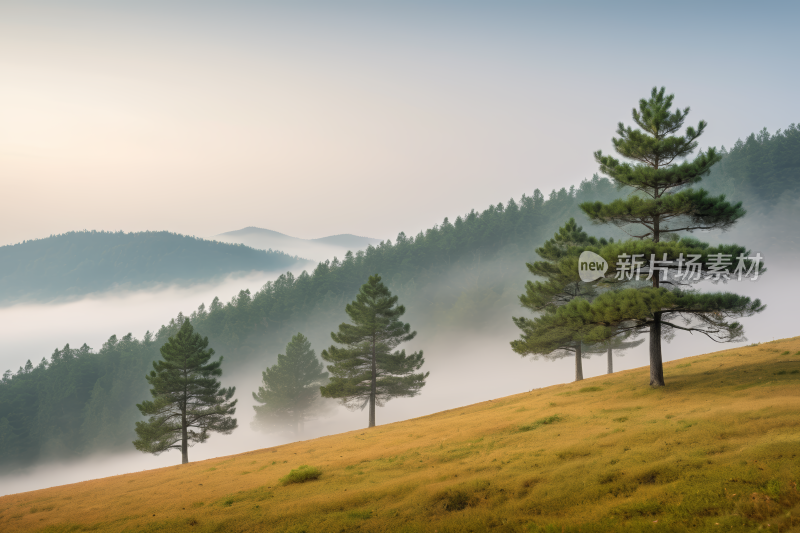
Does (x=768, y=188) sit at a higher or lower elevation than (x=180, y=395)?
higher

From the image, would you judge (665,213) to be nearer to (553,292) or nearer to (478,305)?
(553,292)

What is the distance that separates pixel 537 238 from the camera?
454ft

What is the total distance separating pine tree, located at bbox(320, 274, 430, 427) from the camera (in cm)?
3616

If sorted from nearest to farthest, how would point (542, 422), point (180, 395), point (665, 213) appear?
1. point (542, 422)
2. point (665, 213)
3. point (180, 395)

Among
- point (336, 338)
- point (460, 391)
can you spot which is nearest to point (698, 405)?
point (336, 338)

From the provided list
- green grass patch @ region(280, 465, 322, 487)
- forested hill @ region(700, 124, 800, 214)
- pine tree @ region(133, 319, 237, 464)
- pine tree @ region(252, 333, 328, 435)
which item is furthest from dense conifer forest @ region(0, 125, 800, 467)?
green grass patch @ region(280, 465, 322, 487)

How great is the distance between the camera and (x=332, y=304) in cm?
12275

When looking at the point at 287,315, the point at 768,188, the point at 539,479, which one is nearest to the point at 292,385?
the point at 539,479

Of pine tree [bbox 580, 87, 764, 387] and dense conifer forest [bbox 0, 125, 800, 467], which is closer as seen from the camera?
pine tree [bbox 580, 87, 764, 387]

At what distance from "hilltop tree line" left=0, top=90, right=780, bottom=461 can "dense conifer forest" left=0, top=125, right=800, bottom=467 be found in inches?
14.4

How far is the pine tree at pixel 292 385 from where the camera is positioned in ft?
208

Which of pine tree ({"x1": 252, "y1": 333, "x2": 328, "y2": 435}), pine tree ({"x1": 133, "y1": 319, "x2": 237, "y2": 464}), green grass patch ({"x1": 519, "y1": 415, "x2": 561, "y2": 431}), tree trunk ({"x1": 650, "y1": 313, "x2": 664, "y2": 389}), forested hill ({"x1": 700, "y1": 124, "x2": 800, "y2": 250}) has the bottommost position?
pine tree ({"x1": 252, "y1": 333, "x2": 328, "y2": 435})

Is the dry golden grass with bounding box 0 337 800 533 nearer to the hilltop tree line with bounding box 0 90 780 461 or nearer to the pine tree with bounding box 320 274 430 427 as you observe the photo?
the hilltop tree line with bounding box 0 90 780 461

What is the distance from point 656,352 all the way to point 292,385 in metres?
53.7
